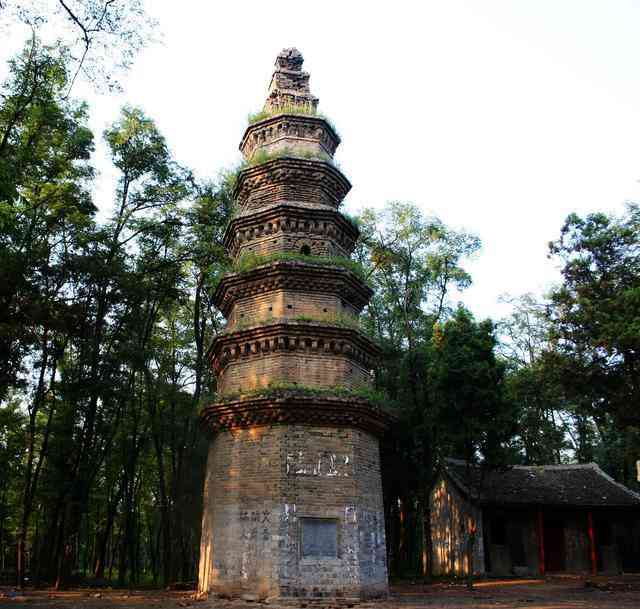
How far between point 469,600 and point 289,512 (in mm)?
5482

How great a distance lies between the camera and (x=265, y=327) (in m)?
14.0

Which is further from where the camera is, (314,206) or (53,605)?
(314,206)

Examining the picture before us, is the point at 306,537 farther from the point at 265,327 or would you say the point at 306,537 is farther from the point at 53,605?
the point at 53,605

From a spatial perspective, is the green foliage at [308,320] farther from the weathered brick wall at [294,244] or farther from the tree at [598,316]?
the tree at [598,316]

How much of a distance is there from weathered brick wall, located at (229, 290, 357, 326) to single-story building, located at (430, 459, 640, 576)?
12.4m

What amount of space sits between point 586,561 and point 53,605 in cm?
1999

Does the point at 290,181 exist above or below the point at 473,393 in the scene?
above

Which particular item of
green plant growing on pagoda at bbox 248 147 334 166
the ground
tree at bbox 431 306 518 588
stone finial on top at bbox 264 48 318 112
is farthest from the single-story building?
stone finial on top at bbox 264 48 318 112

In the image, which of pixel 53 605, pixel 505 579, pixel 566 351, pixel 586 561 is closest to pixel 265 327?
pixel 53 605

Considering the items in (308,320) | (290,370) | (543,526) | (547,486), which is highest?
(308,320)

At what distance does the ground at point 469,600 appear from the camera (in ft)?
40.2

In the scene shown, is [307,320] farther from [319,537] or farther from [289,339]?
[319,537]

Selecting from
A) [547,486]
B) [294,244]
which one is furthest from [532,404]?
[294,244]

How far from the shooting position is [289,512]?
12.4 meters
